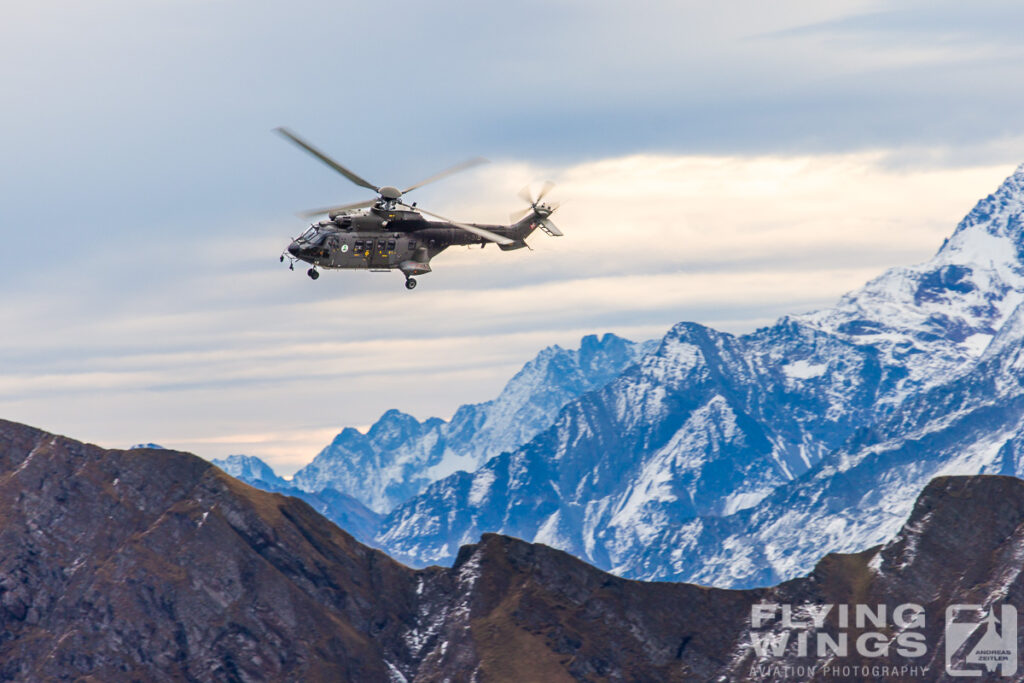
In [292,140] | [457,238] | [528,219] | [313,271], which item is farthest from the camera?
[528,219]

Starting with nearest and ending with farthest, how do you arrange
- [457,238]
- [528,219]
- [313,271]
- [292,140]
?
[292,140]
[313,271]
[457,238]
[528,219]

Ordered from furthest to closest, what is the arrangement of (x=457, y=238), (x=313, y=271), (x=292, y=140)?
(x=457, y=238), (x=313, y=271), (x=292, y=140)

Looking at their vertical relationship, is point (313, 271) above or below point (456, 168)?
below

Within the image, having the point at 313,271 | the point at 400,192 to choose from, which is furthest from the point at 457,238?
the point at 313,271

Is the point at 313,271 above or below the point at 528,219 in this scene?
below

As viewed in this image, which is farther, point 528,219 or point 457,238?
point 528,219

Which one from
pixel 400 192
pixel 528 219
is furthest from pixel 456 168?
pixel 528 219

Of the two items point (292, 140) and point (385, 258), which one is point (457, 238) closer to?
point (385, 258)

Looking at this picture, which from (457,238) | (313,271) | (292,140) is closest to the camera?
(292,140)

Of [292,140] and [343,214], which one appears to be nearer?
[292,140]

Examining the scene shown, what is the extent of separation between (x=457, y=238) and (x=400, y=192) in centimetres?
1163

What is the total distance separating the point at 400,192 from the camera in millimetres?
163500

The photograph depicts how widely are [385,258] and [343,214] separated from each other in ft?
22.4

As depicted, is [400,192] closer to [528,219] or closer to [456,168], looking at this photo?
[456,168]
